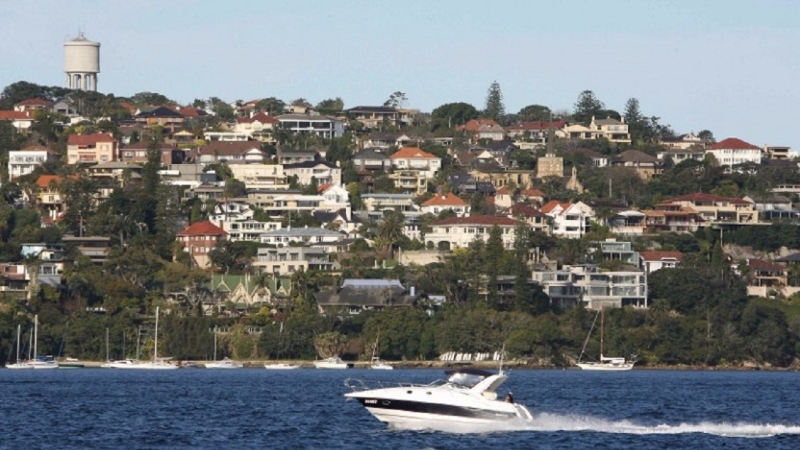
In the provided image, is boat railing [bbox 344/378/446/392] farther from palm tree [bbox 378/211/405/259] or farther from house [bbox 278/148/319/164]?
house [bbox 278/148/319/164]

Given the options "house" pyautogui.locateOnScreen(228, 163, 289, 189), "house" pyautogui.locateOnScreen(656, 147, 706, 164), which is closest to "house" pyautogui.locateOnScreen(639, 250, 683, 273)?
"house" pyautogui.locateOnScreen(228, 163, 289, 189)

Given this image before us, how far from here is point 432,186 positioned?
6855 inches

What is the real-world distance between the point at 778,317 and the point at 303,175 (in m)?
54.3

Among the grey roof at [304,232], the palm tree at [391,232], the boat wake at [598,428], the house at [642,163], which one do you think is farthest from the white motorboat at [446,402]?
the house at [642,163]

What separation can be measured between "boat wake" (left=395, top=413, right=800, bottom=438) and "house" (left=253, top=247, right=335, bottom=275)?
7971cm

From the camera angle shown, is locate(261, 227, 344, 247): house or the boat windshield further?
locate(261, 227, 344, 247): house

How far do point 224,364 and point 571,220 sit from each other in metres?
41.3

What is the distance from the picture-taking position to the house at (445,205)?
160 m

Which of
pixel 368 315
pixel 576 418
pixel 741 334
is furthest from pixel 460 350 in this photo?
pixel 576 418

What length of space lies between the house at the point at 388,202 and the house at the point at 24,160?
92.5 feet

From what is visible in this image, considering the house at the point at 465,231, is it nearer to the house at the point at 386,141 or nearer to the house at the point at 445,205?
the house at the point at 445,205

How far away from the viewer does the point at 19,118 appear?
18712 cm

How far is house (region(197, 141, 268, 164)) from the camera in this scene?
574 ft

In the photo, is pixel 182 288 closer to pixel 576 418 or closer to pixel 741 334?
pixel 741 334
